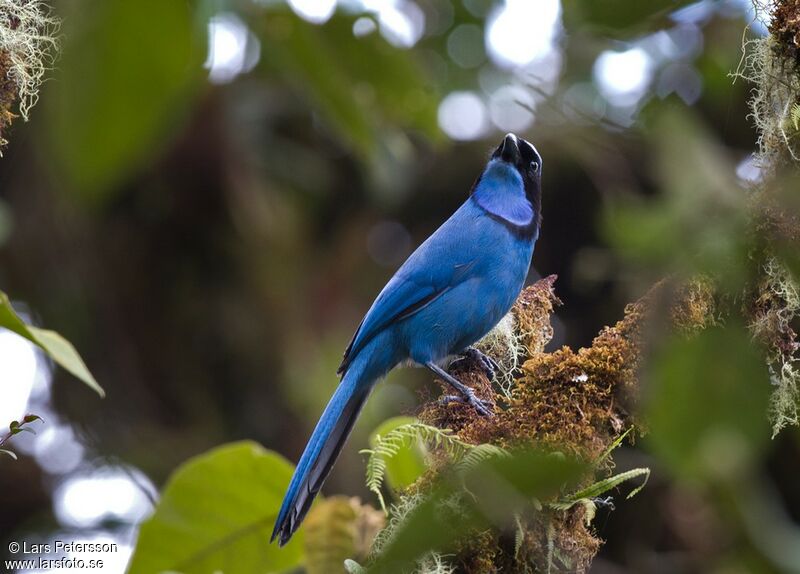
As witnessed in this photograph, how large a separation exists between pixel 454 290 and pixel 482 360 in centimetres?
56

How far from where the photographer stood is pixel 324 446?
387 cm

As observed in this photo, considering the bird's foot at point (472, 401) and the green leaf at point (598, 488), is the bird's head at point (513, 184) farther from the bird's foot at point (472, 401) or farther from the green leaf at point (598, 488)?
the green leaf at point (598, 488)

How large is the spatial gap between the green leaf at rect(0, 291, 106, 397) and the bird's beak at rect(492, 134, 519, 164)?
3241 millimetres

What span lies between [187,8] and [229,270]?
21.5ft

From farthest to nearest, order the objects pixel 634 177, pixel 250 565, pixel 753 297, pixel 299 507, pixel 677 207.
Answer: pixel 634 177
pixel 299 507
pixel 250 565
pixel 753 297
pixel 677 207

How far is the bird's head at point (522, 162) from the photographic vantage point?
5.02m

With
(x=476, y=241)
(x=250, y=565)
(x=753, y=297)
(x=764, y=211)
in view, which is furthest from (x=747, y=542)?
(x=476, y=241)

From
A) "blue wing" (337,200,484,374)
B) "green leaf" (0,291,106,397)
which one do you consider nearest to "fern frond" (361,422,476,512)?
"green leaf" (0,291,106,397)

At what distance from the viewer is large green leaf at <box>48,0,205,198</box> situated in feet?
2.06

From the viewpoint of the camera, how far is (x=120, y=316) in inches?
277

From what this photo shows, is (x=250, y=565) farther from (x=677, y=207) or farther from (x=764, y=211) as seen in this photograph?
(x=677, y=207)


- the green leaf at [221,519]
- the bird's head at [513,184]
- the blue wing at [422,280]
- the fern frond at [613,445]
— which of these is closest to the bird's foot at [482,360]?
the blue wing at [422,280]

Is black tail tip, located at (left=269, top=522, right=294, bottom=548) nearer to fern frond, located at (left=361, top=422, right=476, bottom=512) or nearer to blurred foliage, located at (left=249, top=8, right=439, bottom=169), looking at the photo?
fern frond, located at (left=361, top=422, right=476, bottom=512)

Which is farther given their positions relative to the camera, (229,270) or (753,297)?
(229,270)
